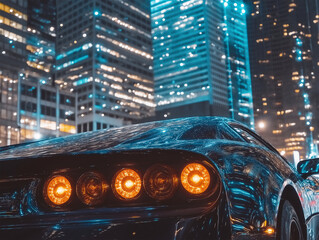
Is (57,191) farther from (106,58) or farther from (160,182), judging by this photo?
(106,58)

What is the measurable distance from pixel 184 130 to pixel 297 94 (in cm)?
9365

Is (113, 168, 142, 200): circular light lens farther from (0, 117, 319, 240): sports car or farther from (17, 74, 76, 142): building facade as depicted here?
(17, 74, 76, 142): building facade

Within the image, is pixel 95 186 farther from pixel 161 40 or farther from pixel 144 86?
pixel 161 40

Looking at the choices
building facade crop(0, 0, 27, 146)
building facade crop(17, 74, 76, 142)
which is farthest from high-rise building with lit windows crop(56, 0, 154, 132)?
building facade crop(0, 0, 27, 146)

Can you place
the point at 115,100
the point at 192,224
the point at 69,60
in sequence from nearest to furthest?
the point at 192,224 → the point at 115,100 → the point at 69,60

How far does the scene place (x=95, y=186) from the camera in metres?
1.57

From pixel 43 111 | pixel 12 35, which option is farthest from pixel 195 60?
pixel 43 111

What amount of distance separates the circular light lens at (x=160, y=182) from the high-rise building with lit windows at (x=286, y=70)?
46.4ft

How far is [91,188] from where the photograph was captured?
5.15ft

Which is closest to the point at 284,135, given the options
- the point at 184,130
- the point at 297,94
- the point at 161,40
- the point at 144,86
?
the point at 297,94

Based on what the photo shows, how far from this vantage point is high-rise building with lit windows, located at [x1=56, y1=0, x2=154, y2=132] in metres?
104

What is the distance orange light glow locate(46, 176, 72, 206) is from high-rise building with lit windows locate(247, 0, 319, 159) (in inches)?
559

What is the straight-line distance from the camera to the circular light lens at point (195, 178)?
1.48 metres

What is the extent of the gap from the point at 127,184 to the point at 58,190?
0.32 meters
